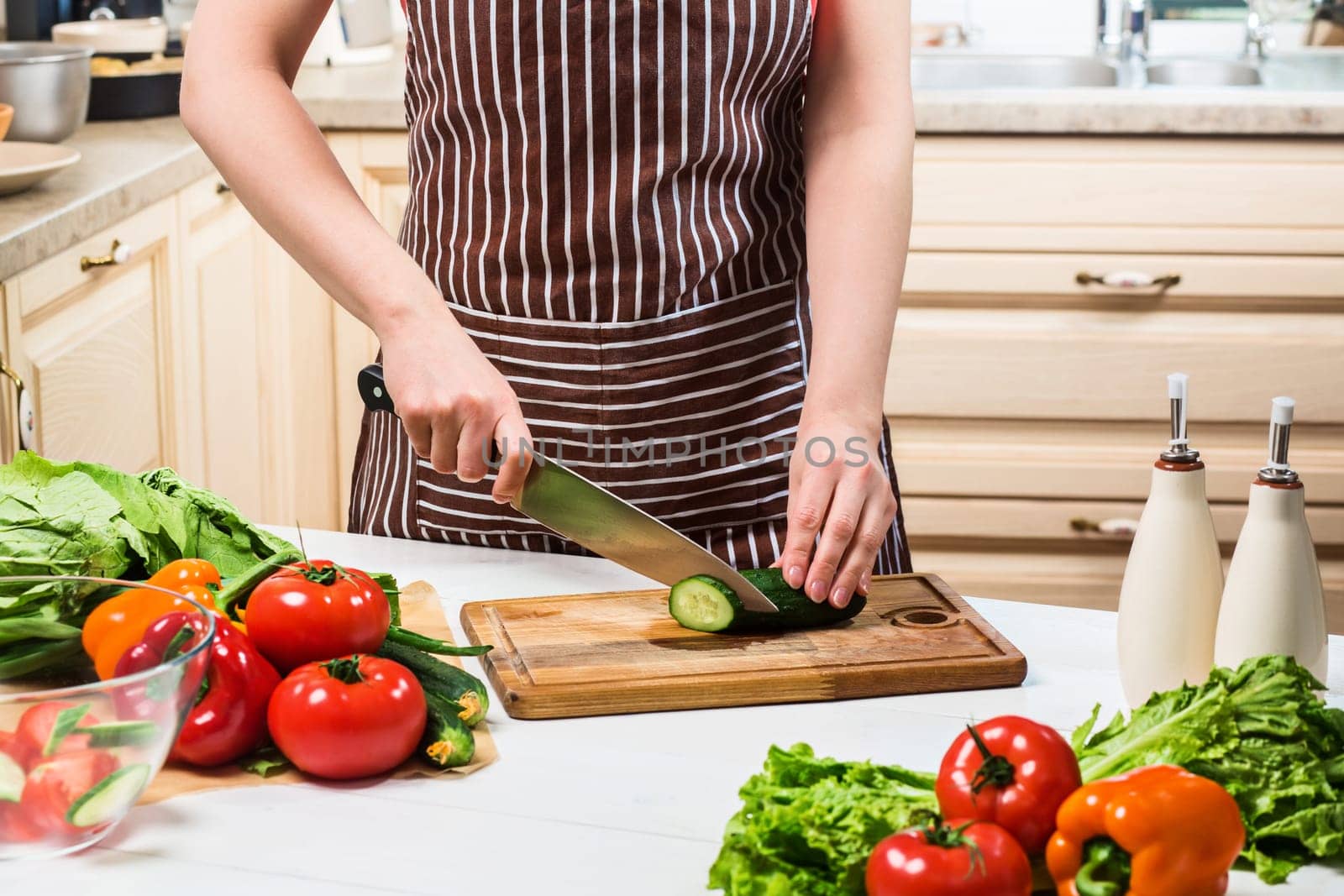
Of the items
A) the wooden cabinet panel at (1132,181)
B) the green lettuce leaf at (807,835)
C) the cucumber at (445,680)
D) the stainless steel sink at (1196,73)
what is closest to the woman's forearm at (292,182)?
the cucumber at (445,680)

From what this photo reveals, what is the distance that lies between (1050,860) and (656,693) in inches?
13.1

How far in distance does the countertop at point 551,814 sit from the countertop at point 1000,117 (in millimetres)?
1412

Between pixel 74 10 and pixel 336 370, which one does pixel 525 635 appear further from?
pixel 74 10

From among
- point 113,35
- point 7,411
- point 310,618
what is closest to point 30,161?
point 7,411

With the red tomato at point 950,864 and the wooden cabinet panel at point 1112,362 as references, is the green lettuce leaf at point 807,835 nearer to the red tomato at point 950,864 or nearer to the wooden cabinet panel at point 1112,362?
the red tomato at point 950,864

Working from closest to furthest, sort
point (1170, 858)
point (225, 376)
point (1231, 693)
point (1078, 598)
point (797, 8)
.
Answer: point (1170, 858) → point (1231, 693) → point (797, 8) → point (225, 376) → point (1078, 598)

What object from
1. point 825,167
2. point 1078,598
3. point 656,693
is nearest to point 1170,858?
point 656,693

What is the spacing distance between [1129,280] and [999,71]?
76 cm

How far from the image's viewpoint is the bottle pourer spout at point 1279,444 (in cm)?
87

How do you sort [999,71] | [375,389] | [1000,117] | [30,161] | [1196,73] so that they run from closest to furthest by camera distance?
[375,389]
[30,161]
[1000,117]
[1196,73]
[999,71]

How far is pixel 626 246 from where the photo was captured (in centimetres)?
131

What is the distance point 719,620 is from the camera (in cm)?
109

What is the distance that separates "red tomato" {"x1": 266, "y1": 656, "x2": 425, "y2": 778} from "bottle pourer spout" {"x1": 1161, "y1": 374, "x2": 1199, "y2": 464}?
0.47 m

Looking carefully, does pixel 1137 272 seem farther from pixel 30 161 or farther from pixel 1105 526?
pixel 30 161
